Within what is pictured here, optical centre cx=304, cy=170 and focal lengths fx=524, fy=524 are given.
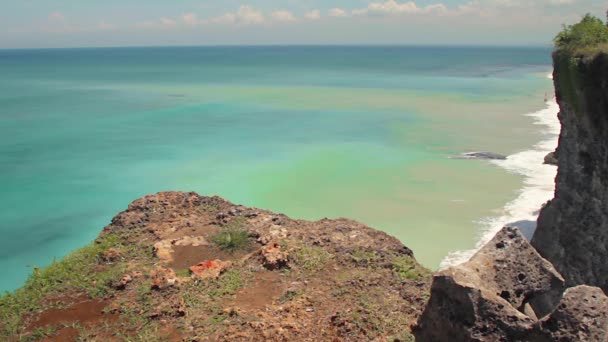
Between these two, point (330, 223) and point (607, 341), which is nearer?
point (607, 341)

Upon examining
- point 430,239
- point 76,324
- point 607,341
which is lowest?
point 430,239

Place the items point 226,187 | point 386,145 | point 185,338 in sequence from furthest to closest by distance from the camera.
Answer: point 386,145 → point 226,187 → point 185,338

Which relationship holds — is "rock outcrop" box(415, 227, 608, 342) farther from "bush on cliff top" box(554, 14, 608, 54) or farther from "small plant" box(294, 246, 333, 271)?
"bush on cliff top" box(554, 14, 608, 54)

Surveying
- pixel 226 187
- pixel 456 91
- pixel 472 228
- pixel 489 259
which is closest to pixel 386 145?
pixel 226 187

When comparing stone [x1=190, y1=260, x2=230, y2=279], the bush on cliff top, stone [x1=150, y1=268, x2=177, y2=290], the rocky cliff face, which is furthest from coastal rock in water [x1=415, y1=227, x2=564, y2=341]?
the bush on cliff top

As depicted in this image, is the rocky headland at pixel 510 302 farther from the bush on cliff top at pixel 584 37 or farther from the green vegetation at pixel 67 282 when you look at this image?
the bush on cliff top at pixel 584 37

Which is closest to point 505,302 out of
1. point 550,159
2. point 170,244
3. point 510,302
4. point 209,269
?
point 510,302

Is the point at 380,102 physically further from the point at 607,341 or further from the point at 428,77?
the point at 607,341

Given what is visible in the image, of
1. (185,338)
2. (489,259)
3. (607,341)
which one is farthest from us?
(185,338)

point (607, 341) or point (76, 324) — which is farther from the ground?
point (607, 341)
